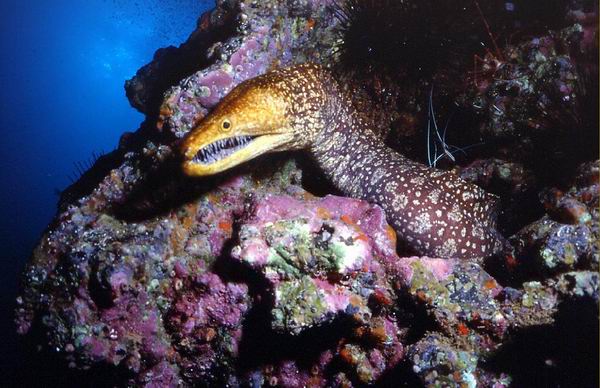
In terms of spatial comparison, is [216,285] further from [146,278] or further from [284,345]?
[284,345]

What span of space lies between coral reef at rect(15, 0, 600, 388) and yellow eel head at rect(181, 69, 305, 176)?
35cm

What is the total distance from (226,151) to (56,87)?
123844mm

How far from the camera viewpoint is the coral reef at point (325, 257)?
2.42 metres

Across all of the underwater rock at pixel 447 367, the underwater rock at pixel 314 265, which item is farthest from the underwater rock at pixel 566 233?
the underwater rock at pixel 314 265

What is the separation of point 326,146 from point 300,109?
0.56m

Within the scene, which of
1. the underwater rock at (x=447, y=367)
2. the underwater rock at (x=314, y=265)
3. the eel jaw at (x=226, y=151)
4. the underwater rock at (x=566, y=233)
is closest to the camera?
the underwater rock at (x=447, y=367)

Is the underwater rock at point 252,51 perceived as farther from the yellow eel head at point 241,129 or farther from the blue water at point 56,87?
the blue water at point 56,87

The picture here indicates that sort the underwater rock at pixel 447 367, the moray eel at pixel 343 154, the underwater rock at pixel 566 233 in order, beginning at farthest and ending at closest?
the moray eel at pixel 343 154 < the underwater rock at pixel 566 233 < the underwater rock at pixel 447 367

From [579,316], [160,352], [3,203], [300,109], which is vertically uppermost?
[3,203]

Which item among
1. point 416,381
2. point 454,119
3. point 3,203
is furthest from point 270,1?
point 3,203

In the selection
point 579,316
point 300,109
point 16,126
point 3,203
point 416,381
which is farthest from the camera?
point 16,126

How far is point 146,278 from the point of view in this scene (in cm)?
307

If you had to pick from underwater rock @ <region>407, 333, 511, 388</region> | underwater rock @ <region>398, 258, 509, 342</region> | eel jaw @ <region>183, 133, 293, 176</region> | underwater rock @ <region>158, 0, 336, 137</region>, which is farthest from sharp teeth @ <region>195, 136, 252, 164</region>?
underwater rock @ <region>407, 333, 511, 388</region>

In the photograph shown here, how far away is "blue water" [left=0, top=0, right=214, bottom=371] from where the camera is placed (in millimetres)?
40556
